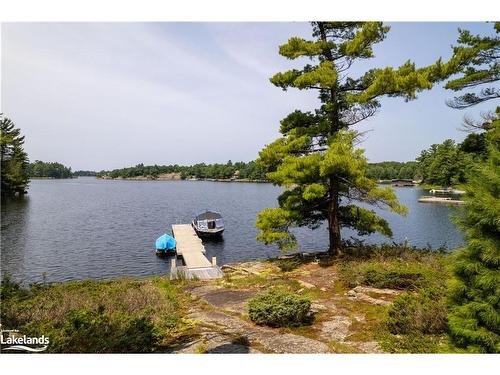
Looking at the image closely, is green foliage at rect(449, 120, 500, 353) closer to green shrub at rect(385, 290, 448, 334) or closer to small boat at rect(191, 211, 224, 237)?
green shrub at rect(385, 290, 448, 334)

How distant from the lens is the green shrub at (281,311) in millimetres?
8773

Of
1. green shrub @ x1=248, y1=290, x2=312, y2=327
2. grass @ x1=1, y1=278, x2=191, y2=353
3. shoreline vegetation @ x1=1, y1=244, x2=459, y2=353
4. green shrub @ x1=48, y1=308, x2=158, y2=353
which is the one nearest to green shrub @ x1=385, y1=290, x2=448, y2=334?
shoreline vegetation @ x1=1, y1=244, x2=459, y2=353

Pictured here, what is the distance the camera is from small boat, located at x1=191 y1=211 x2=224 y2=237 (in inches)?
1543

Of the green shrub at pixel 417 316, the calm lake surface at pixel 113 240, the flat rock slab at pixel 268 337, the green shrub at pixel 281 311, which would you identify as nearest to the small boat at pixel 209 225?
the calm lake surface at pixel 113 240

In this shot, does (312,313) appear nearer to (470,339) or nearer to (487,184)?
(470,339)

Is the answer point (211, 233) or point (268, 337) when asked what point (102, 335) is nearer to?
point (268, 337)

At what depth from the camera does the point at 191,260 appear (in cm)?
2575

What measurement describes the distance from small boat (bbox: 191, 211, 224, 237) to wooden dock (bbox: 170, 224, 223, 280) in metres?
1.16

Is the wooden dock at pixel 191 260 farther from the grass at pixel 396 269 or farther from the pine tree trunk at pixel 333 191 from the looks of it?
the grass at pixel 396 269

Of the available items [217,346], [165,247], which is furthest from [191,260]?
[217,346]

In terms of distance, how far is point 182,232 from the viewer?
39.3 m

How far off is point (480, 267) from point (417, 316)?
241cm
